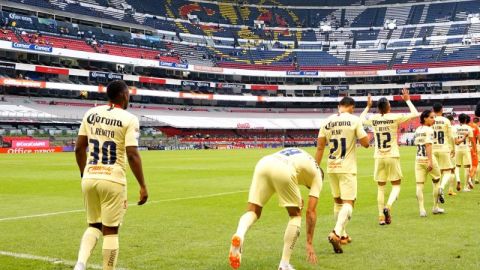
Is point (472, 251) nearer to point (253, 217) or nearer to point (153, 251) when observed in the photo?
point (253, 217)

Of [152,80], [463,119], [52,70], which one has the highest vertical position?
[52,70]

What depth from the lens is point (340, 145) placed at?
8297mm

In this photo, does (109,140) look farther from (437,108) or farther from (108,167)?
(437,108)

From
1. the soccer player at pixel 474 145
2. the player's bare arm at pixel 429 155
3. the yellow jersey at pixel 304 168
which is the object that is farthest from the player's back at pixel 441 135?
the yellow jersey at pixel 304 168

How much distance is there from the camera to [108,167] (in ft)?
19.5

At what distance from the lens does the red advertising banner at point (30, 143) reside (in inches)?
1980

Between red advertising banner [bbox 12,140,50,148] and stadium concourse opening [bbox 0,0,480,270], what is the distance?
0.63ft

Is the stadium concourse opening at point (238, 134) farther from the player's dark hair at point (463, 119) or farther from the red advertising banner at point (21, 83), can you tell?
→ the player's dark hair at point (463, 119)

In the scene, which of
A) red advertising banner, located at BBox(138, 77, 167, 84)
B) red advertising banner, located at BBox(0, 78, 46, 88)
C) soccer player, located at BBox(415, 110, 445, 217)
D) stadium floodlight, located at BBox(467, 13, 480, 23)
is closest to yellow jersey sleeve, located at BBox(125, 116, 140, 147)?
soccer player, located at BBox(415, 110, 445, 217)

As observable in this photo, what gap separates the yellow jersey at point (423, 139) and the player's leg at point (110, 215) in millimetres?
7691

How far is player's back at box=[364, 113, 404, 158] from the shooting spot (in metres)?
10.2

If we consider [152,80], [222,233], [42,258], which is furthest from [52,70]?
[42,258]

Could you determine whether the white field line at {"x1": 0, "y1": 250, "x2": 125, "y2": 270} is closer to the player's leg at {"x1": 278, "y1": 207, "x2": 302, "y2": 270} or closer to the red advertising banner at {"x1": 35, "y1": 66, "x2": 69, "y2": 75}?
the player's leg at {"x1": 278, "y1": 207, "x2": 302, "y2": 270}

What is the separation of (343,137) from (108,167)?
156 inches
